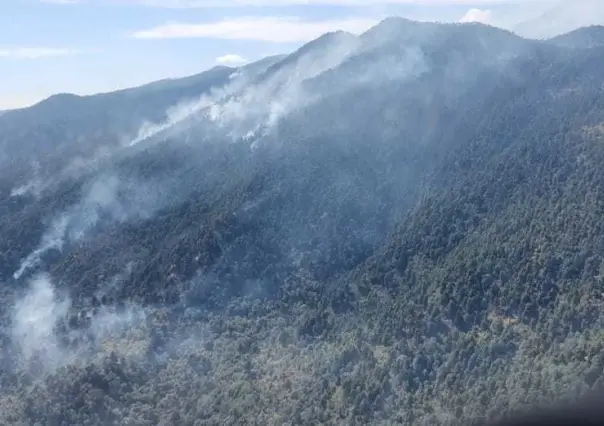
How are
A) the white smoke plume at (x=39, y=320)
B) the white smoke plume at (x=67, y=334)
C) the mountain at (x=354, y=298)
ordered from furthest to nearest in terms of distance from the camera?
1. the white smoke plume at (x=39, y=320)
2. the white smoke plume at (x=67, y=334)
3. the mountain at (x=354, y=298)

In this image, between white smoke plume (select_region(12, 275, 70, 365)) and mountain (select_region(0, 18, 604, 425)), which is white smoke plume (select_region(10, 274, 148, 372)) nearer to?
white smoke plume (select_region(12, 275, 70, 365))

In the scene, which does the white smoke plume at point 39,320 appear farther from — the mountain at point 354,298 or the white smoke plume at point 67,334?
the mountain at point 354,298

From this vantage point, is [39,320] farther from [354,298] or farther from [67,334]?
[354,298]

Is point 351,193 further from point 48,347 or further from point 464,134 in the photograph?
point 48,347

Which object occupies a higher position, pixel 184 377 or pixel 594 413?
pixel 594 413

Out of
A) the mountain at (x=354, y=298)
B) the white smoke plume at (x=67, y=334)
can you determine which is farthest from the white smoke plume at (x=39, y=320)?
the mountain at (x=354, y=298)

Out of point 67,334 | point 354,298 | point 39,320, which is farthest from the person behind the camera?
point 39,320

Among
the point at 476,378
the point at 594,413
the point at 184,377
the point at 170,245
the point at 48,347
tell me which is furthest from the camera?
the point at 170,245

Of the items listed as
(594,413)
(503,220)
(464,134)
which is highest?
(464,134)

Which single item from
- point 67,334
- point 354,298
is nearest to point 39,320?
point 67,334

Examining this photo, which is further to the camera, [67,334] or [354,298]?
[67,334]

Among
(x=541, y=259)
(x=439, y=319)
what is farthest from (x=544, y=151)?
(x=439, y=319)
